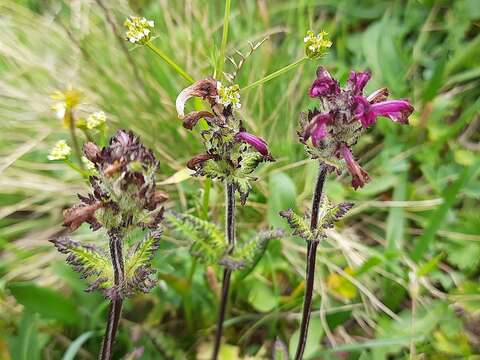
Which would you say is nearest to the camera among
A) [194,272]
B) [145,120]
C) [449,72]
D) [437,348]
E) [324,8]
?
[437,348]

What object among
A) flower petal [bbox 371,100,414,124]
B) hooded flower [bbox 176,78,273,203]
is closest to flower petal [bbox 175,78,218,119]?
hooded flower [bbox 176,78,273,203]

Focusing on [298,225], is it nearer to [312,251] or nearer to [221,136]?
[312,251]

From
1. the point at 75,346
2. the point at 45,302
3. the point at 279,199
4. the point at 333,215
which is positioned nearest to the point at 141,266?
the point at 333,215

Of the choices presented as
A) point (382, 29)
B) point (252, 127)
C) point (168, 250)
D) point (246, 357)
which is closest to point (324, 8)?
point (382, 29)

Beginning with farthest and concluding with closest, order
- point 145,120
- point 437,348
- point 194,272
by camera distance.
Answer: point 145,120
point 194,272
point 437,348

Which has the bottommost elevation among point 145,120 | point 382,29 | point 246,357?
point 246,357

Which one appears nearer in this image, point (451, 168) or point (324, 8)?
point (451, 168)

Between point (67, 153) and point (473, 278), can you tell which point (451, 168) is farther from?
point (67, 153)

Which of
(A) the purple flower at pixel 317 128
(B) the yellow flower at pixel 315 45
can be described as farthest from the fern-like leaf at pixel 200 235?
(B) the yellow flower at pixel 315 45
